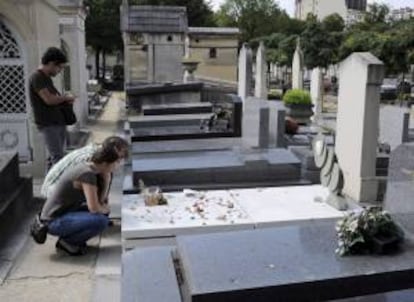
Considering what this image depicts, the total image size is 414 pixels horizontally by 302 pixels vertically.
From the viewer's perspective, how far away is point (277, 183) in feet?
19.8

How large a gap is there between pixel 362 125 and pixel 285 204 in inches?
48.1

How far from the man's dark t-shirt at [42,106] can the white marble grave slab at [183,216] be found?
148 cm

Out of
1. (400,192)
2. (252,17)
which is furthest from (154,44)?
(252,17)

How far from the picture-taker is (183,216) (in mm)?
4680

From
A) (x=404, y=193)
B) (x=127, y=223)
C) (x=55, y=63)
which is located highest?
(x=55, y=63)

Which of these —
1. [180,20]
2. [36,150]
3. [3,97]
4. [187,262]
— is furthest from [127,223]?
[180,20]

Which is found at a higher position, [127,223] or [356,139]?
[356,139]

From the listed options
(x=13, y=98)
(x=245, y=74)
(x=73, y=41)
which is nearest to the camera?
(x=13, y=98)

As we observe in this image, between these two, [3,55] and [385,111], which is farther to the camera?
[385,111]

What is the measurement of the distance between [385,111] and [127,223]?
26.6 ft

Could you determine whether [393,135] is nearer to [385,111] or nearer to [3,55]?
[385,111]

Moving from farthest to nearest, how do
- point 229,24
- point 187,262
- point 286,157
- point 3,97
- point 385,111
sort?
point 229,24 < point 385,111 < point 3,97 < point 286,157 < point 187,262

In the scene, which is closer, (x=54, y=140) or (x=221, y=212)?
(x=221, y=212)

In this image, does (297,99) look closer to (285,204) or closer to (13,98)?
(13,98)
